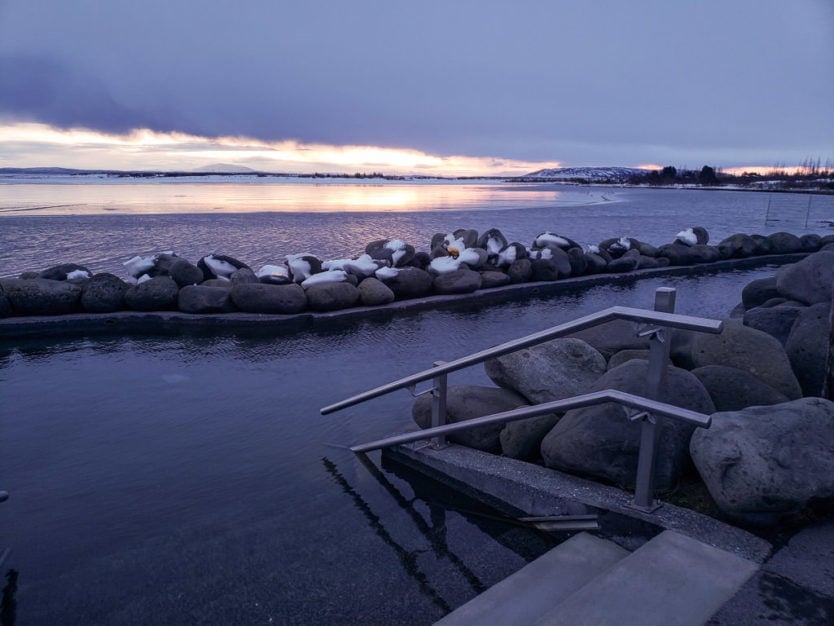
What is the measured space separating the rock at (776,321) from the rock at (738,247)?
1211 centimetres

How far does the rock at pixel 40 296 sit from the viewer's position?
337 inches

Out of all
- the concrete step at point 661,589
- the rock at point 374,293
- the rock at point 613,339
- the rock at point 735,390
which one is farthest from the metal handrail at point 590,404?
the rock at point 374,293

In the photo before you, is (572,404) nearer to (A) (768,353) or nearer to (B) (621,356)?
(B) (621,356)

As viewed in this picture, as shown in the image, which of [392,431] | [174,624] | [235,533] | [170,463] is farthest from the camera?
[392,431]

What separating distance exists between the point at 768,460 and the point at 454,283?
26.5ft

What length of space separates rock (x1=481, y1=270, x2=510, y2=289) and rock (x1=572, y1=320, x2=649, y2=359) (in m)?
5.65

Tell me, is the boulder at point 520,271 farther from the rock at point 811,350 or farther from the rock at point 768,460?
the rock at point 768,460

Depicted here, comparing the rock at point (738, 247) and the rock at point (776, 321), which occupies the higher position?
the rock at point (776, 321)

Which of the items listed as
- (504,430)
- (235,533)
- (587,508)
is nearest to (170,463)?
(235,533)

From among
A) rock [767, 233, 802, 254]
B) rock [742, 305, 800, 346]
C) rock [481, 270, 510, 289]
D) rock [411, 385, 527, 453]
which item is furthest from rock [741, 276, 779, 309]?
rock [767, 233, 802, 254]

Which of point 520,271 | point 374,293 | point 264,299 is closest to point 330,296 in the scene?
point 374,293

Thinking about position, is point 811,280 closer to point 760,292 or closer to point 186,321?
point 760,292

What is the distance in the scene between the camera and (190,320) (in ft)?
28.5

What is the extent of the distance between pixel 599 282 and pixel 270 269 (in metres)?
6.88
